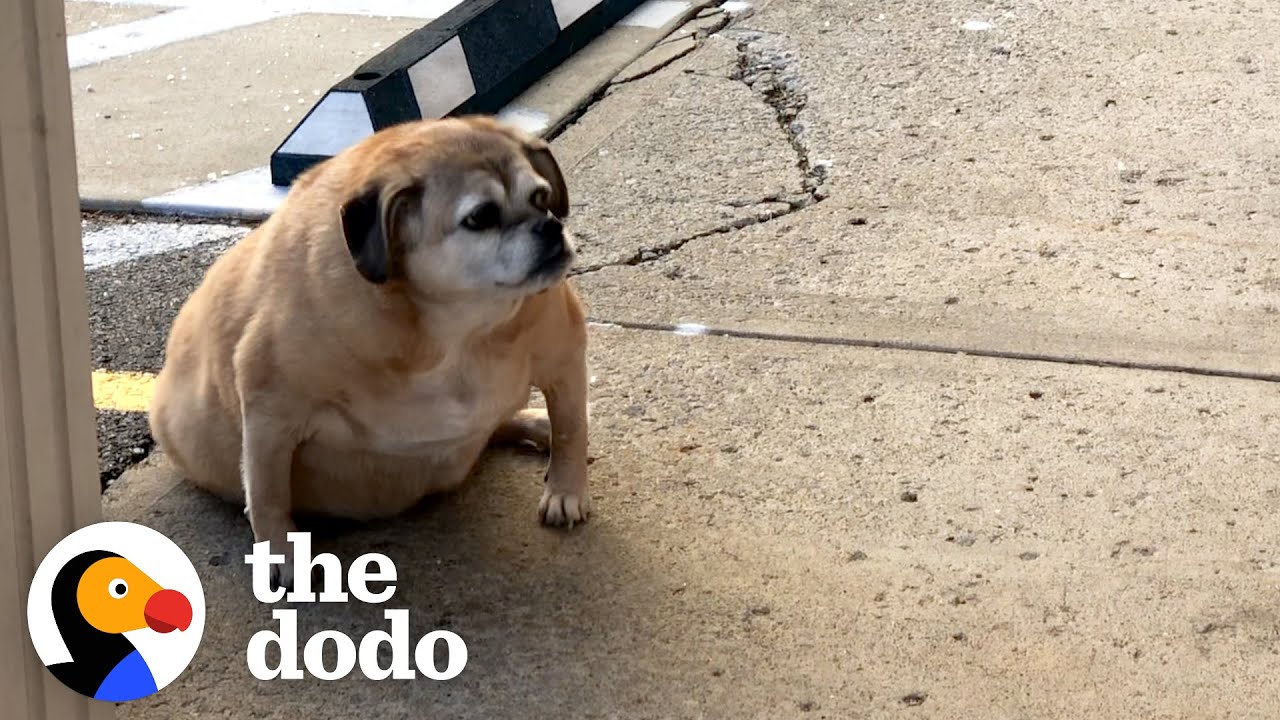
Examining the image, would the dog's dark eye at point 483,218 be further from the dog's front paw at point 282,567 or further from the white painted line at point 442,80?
the white painted line at point 442,80

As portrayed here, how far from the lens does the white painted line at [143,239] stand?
4.43 metres

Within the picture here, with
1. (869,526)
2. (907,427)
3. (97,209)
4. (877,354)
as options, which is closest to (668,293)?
(877,354)

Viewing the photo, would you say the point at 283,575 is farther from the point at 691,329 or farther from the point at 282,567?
the point at 691,329

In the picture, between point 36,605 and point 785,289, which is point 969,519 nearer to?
point 785,289

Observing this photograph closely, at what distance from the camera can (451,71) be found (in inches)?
205

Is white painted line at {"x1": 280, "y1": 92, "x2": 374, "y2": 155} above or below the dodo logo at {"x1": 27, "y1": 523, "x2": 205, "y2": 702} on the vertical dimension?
below

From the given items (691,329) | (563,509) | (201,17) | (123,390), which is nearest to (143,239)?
(123,390)

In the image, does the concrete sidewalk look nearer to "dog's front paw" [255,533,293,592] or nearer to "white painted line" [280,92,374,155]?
"dog's front paw" [255,533,293,592]

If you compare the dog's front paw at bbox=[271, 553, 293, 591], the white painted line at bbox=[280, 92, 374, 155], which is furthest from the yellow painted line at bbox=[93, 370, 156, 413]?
the white painted line at bbox=[280, 92, 374, 155]

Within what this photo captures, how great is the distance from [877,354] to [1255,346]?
0.91 m

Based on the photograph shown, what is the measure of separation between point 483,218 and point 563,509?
0.68 m

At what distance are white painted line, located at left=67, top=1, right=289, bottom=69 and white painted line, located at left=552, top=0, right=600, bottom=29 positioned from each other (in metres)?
1.43

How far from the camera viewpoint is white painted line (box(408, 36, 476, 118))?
16.6ft

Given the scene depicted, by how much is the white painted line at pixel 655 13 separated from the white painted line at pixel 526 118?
1.02m
